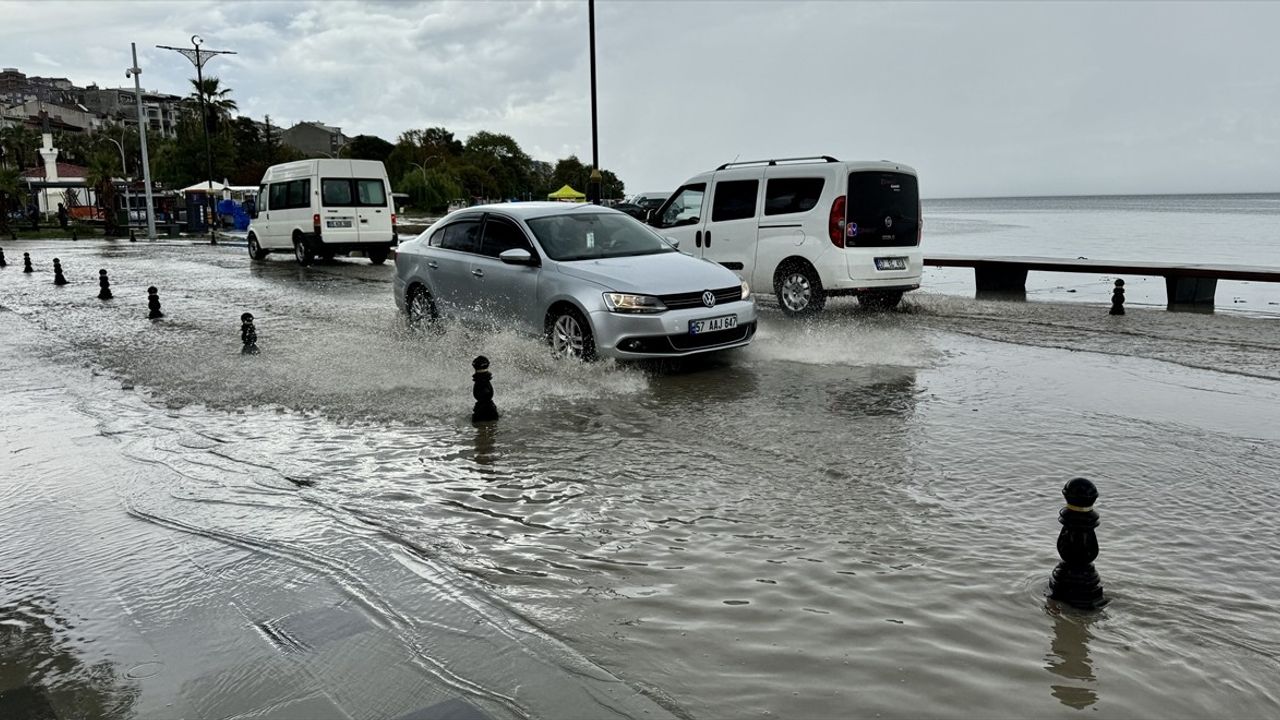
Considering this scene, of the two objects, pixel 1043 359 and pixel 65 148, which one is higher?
pixel 65 148

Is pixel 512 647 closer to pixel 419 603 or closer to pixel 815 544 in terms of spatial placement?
pixel 419 603

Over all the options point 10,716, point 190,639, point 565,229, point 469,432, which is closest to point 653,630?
point 190,639

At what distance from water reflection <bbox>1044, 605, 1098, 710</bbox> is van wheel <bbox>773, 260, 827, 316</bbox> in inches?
359

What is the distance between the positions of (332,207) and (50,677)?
21.5 meters

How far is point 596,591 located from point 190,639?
169 centimetres

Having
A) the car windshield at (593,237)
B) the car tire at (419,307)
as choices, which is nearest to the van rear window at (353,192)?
the car tire at (419,307)

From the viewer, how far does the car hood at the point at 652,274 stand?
862 centimetres

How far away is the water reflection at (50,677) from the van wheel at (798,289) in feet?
33.5

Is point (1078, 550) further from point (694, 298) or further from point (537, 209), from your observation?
point (537, 209)

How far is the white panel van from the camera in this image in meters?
23.5

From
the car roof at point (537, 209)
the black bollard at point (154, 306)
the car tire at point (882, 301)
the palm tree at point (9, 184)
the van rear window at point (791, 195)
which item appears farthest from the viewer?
the palm tree at point (9, 184)

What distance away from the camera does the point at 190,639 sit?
Result: 376 centimetres

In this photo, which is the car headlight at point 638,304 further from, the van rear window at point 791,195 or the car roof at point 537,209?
the van rear window at point 791,195

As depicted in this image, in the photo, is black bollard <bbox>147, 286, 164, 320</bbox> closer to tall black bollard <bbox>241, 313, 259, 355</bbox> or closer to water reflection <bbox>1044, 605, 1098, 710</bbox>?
tall black bollard <bbox>241, 313, 259, 355</bbox>
